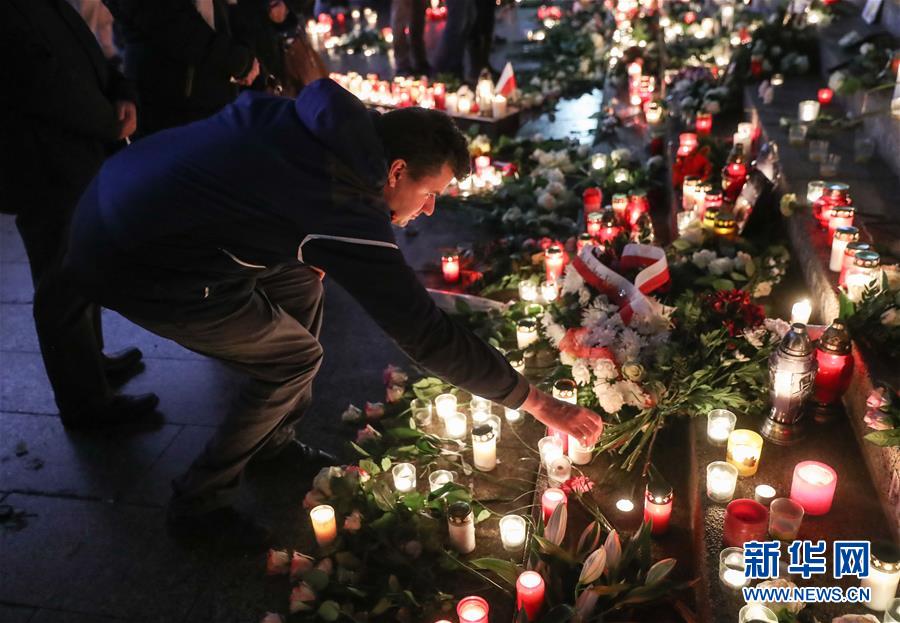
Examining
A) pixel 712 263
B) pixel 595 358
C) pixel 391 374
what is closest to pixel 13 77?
pixel 391 374

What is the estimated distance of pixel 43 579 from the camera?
8.93ft

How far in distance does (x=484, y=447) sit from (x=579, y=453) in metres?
0.34

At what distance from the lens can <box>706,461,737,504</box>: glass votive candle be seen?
2393 millimetres

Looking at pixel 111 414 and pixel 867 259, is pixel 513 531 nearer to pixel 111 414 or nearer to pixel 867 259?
pixel 867 259

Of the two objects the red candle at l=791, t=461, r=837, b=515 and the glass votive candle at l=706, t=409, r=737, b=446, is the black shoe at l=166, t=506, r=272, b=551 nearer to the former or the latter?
the glass votive candle at l=706, t=409, r=737, b=446

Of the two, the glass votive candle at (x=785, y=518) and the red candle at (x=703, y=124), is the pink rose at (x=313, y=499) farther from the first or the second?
the red candle at (x=703, y=124)

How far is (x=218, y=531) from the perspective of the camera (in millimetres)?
2748

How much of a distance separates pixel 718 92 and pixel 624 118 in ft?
3.19

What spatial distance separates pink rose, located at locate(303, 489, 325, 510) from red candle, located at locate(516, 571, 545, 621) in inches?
36.2

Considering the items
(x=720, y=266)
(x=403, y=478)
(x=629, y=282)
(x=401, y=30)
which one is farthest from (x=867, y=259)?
(x=401, y=30)

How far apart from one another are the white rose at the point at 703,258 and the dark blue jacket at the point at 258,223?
1.48 m

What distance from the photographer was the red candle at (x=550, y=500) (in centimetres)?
245

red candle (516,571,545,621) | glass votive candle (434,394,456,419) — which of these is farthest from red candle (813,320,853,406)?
glass votive candle (434,394,456,419)

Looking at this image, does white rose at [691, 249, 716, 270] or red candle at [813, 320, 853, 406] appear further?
white rose at [691, 249, 716, 270]
